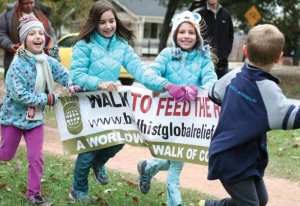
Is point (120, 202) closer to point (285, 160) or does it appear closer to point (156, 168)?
point (156, 168)

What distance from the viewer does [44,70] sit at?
4.93m

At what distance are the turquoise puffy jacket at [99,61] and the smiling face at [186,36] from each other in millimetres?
439

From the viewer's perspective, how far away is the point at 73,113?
5148mm

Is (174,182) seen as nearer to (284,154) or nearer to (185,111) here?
(185,111)

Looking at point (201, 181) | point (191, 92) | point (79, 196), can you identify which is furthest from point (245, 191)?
point (201, 181)

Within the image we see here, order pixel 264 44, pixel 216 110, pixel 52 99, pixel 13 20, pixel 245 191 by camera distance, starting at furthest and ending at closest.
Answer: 1. pixel 13 20
2. pixel 52 99
3. pixel 216 110
4. pixel 245 191
5. pixel 264 44

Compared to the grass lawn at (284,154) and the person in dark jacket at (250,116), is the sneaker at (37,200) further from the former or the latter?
the grass lawn at (284,154)

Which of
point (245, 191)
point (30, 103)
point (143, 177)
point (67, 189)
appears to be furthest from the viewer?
point (67, 189)

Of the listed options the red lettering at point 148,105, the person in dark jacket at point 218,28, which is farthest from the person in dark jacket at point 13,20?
the red lettering at point 148,105

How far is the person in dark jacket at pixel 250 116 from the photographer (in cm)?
337

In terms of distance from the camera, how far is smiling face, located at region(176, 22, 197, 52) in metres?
4.82

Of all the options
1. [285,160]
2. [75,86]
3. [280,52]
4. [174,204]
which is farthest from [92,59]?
[285,160]

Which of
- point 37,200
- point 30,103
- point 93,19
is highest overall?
point 93,19

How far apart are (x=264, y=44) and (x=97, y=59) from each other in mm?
1968
